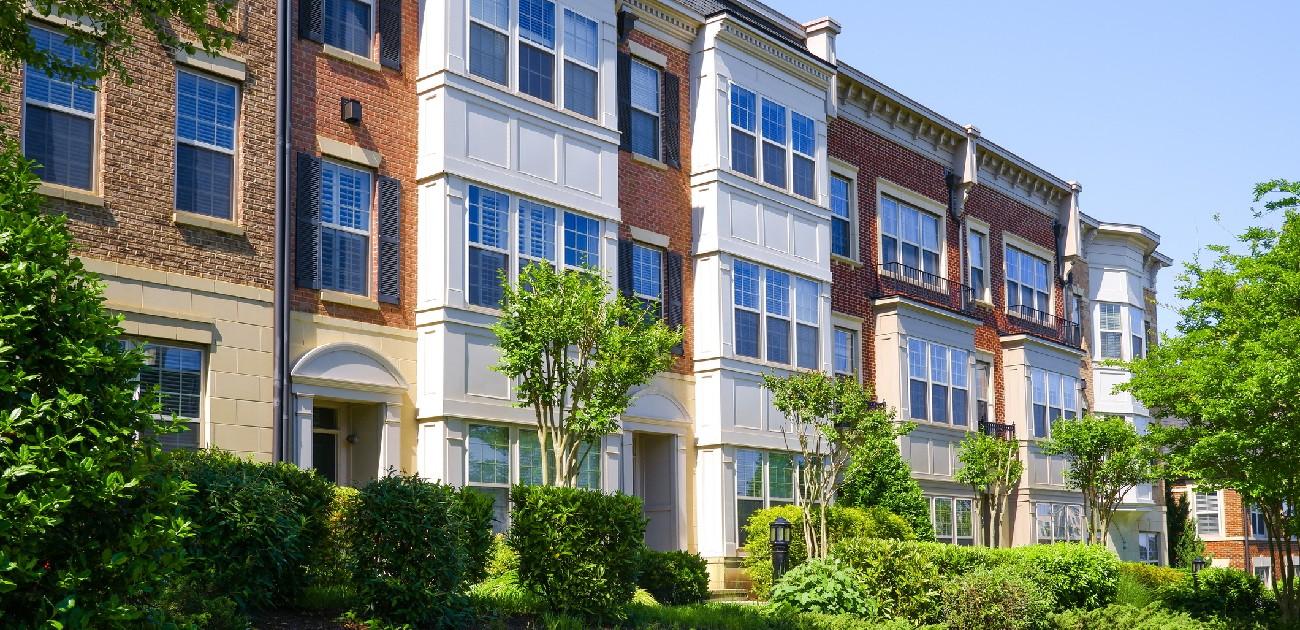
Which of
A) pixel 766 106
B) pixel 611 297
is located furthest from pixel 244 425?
pixel 766 106

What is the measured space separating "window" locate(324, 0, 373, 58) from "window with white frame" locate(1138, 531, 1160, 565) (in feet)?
104

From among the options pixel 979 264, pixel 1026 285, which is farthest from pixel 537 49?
pixel 1026 285

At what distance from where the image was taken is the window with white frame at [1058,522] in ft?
117

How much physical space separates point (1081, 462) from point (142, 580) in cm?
2925

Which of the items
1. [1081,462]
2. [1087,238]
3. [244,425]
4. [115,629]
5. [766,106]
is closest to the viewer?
[115,629]

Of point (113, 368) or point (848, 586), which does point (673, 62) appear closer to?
point (848, 586)

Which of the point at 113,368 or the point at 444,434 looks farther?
the point at 444,434

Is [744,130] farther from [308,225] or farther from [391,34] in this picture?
[308,225]

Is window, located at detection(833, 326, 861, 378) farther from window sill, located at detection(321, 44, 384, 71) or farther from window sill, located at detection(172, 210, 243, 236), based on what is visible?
window sill, located at detection(172, 210, 243, 236)

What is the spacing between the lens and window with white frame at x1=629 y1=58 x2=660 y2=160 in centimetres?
2442

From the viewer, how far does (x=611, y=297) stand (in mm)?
22250

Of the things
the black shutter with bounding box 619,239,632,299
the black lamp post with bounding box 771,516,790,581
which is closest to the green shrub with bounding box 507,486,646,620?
the black lamp post with bounding box 771,516,790,581

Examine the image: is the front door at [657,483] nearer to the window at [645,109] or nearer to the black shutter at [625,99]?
the window at [645,109]

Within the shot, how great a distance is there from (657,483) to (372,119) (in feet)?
28.3
